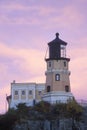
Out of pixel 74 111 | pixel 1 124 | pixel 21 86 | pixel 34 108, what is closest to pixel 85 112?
pixel 74 111

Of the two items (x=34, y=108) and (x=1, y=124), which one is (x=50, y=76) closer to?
(x=34, y=108)

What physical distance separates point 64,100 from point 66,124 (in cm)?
1076

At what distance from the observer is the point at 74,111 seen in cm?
7775

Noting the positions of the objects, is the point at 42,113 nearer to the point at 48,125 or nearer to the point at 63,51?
the point at 48,125

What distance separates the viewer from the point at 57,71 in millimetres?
86438

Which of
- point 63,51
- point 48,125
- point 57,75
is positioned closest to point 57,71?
point 57,75

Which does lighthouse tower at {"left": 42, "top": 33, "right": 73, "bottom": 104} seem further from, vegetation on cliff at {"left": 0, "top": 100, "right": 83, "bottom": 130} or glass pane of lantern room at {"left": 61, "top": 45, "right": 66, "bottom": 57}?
vegetation on cliff at {"left": 0, "top": 100, "right": 83, "bottom": 130}

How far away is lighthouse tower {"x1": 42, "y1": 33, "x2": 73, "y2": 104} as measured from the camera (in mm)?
85812

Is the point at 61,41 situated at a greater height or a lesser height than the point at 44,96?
greater

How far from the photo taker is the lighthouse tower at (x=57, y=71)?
282ft

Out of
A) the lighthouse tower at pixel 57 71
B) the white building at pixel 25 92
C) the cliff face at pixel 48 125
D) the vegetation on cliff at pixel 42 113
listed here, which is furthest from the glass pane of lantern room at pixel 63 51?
the cliff face at pixel 48 125

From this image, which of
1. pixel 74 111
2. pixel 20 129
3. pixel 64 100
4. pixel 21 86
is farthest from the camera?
pixel 21 86

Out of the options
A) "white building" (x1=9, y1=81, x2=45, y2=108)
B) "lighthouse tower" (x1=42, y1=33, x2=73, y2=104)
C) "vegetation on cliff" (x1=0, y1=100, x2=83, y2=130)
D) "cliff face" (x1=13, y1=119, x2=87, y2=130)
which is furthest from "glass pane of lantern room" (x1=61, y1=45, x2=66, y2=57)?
"cliff face" (x1=13, y1=119, x2=87, y2=130)

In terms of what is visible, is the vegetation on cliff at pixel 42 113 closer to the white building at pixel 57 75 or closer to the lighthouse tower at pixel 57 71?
the white building at pixel 57 75
